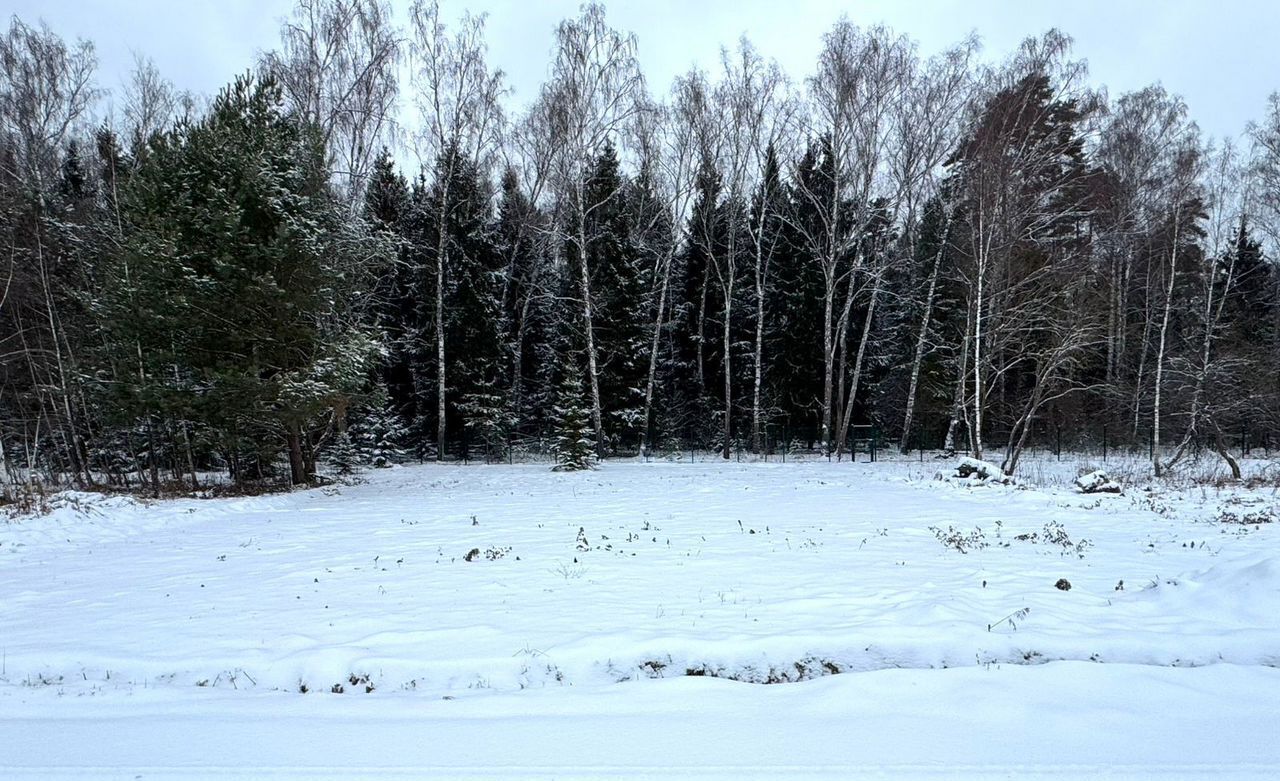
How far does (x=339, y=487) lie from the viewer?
17.6 m

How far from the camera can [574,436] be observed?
21359 millimetres

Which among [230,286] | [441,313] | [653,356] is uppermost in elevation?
[441,313]

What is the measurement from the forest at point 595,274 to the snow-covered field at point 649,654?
7.71 meters

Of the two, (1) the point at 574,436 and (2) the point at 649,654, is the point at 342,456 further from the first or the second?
(2) the point at 649,654

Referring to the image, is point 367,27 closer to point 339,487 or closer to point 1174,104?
point 339,487

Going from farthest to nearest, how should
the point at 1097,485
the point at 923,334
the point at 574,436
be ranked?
the point at 923,334, the point at 574,436, the point at 1097,485

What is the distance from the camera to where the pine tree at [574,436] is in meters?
21.2

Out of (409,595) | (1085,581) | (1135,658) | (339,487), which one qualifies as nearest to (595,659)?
(409,595)

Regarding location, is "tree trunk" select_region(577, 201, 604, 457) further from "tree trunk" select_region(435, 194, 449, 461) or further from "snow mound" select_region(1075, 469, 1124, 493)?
"snow mound" select_region(1075, 469, 1124, 493)

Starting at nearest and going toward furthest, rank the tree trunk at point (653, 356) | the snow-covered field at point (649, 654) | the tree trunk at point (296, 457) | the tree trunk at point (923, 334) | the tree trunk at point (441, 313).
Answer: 1. the snow-covered field at point (649, 654)
2. the tree trunk at point (296, 457)
3. the tree trunk at point (923, 334)
4. the tree trunk at point (441, 313)
5. the tree trunk at point (653, 356)

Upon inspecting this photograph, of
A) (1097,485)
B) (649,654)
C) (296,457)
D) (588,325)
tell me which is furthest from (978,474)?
(296,457)

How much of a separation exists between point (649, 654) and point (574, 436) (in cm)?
1706

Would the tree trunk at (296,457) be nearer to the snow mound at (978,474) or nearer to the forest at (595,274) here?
the forest at (595,274)

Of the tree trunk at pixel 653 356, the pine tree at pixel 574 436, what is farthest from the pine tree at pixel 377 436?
the tree trunk at pixel 653 356
